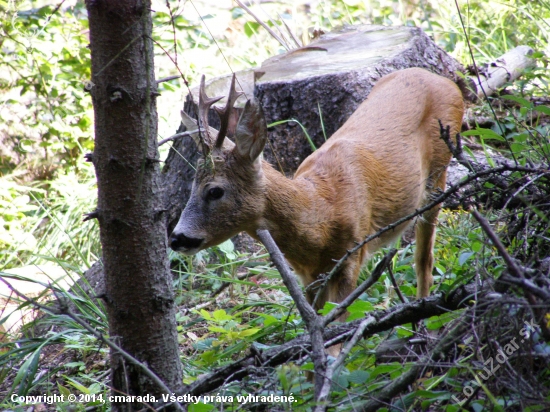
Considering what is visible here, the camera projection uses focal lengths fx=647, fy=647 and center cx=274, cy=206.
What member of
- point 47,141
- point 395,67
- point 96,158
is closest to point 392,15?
point 395,67

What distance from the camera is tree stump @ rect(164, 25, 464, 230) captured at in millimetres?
5543

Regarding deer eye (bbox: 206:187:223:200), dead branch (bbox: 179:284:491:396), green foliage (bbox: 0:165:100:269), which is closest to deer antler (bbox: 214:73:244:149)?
deer eye (bbox: 206:187:223:200)

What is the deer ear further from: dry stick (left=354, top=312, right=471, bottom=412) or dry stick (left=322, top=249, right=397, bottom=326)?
dry stick (left=354, top=312, right=471, bottom=412)

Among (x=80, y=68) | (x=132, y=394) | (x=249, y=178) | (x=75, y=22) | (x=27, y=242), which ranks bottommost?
(x=27, y=242)

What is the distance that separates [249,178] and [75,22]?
16.6ft

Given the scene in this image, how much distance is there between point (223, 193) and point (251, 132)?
1.36 feet

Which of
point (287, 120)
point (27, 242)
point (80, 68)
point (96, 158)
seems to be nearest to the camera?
point (96, 158)

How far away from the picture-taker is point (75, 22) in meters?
7.99

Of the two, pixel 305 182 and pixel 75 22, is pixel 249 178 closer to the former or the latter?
pixel 305 182

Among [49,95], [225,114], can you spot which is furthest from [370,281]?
[49,95]

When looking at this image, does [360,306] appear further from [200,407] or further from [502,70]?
[502,70]

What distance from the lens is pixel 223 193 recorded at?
398 cm

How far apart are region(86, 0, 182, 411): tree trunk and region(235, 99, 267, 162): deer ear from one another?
50.1 inches

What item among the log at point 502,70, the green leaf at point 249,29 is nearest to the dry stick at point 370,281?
the log at point 502,70
